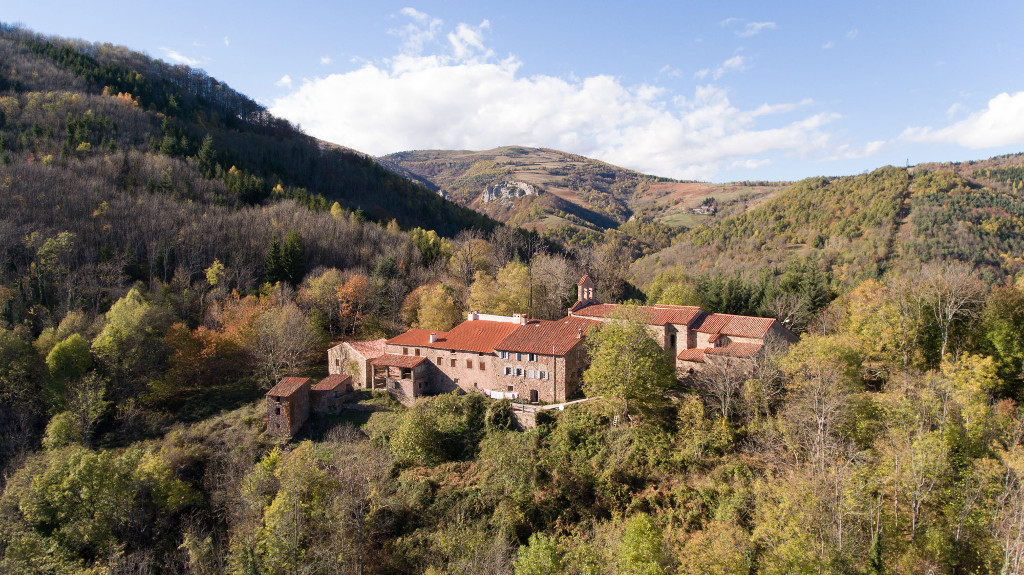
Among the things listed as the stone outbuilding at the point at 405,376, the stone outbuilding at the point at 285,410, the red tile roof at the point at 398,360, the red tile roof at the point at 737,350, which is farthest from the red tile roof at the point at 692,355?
the stone outbuilding at the point at 285,410

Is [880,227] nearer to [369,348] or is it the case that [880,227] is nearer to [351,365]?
[369,348]

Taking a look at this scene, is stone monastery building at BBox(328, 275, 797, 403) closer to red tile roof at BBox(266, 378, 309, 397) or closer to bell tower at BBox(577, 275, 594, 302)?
bell tower at BBox(577, 275, 594, 302)

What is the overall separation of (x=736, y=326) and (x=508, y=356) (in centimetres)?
1796

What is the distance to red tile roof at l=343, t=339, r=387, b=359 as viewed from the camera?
46250 millimetres

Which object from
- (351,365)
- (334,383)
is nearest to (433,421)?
(334,383)

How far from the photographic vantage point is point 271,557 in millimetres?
26781

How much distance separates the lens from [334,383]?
42.8 meters

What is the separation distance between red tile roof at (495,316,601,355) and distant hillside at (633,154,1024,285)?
48.0m

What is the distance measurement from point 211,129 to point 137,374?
7686 cm

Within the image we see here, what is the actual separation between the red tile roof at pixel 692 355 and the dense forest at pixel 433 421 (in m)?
2.29

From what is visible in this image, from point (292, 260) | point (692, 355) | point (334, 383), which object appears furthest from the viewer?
point (292, 260)

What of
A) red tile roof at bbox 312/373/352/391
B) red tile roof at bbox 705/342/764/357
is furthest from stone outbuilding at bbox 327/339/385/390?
red tile roof at bbox 705/342/764/357

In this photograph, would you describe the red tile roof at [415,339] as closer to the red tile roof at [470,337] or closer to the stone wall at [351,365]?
the red tile roof at [470,337]

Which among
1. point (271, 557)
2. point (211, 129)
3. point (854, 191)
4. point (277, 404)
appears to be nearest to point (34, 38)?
point (211, 129)
